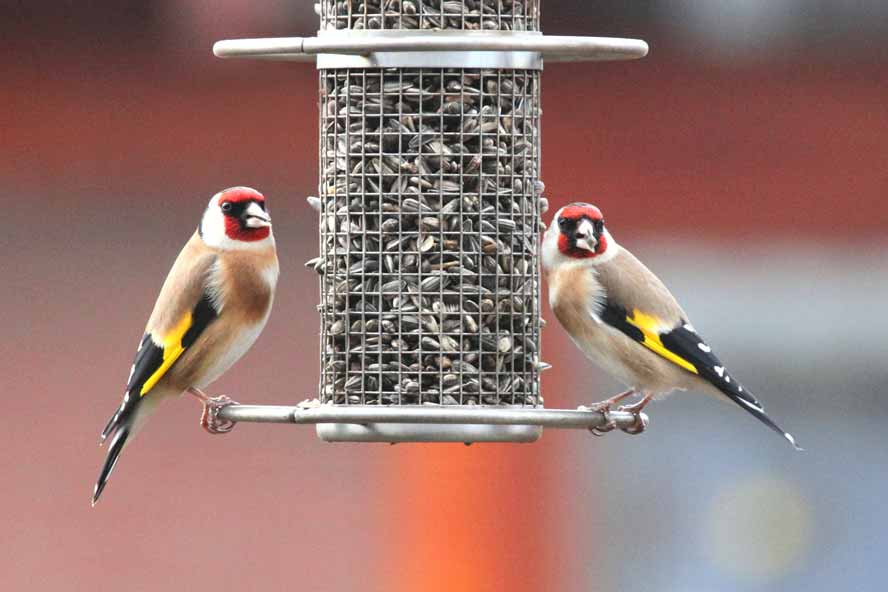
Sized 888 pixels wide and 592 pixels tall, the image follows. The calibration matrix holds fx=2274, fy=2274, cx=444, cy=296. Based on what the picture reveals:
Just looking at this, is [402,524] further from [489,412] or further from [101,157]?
[489,412]

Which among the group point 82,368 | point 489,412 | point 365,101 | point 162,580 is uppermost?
point 365,101

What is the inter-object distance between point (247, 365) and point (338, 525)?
1.31 metres

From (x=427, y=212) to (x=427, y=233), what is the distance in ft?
0.22

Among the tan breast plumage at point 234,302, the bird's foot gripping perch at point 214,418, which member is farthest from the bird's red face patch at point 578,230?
the bird's foot gripping perch at point 214,418

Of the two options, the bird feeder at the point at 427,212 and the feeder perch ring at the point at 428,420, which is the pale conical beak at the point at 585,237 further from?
the feeder perch ring at the point at 428,420

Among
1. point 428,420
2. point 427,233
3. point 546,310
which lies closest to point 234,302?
point 427,233

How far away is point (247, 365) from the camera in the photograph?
48.8 feet

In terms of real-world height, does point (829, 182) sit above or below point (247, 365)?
above

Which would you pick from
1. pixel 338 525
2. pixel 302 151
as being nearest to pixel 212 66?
pixel 302 151

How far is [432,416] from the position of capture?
6727 millimetres

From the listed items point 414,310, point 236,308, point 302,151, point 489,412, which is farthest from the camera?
point 302,151

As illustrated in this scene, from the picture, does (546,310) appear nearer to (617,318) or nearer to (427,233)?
(617,318)

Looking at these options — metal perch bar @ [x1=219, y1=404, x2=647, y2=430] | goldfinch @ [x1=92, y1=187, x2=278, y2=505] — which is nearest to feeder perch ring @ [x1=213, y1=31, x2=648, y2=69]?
goldfinch @ [x1=92, y1=187, x2=278, y2=505]

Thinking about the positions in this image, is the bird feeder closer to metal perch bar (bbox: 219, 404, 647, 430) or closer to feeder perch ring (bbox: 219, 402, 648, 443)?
feeder perch ring (bbox: 219, 402, 648, 443)
